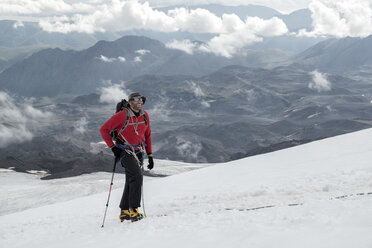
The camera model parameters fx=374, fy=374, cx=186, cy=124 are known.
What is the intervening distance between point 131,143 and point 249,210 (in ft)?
10.0

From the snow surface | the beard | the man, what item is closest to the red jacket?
the man

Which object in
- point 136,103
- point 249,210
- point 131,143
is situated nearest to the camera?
point 249,210

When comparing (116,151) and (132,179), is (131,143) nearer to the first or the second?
(116,151)

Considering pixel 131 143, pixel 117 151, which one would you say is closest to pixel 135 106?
pixel 131 143

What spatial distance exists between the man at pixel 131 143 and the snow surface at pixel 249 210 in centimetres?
48

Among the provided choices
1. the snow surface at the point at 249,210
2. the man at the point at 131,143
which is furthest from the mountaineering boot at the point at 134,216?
the snow surface at the point at 249,210

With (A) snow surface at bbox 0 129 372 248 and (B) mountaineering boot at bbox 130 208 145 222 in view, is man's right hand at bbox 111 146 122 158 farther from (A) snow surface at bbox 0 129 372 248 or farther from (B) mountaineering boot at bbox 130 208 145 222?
(A) snow surface at bbox 0 129 372 248

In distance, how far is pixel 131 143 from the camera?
8.61 metres

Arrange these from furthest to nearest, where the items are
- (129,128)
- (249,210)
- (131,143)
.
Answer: (131,143) → (129,128) → (249,210)

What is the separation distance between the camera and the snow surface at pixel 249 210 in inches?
213

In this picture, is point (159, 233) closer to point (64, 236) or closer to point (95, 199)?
point (64, 236)

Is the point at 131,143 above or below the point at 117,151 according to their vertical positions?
above

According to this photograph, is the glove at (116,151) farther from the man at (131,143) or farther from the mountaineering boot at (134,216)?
the mountaineering boot at (134,216)

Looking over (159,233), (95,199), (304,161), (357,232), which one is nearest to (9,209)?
(95,199)
